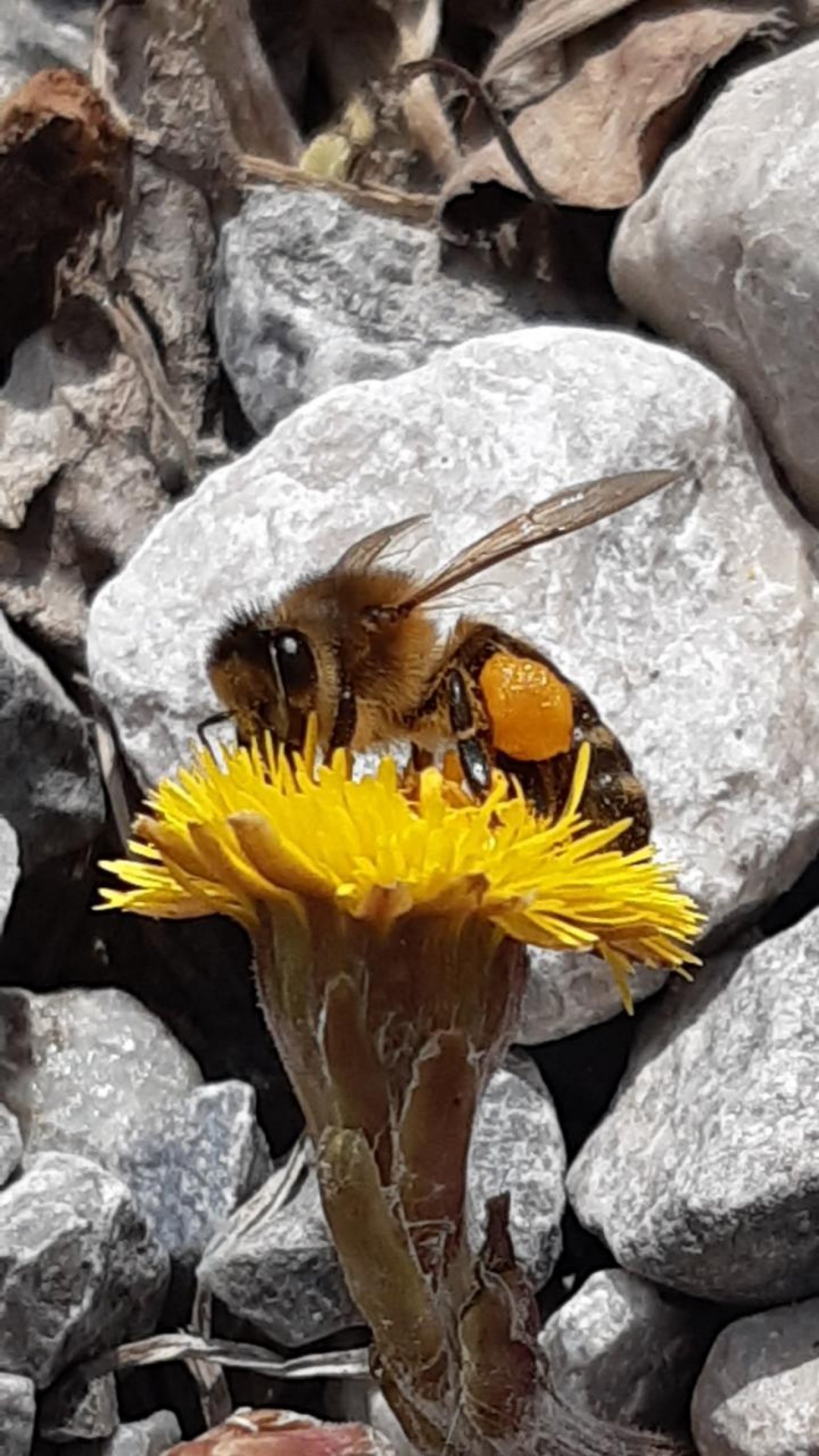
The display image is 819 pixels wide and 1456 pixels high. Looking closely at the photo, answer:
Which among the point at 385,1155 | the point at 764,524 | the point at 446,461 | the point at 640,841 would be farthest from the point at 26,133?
the point at 385,1155

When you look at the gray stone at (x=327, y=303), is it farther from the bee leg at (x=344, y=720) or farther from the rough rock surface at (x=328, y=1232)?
the rough rock surface at (x=328, y=1232)

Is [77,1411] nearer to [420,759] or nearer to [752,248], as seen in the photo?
[420,759]

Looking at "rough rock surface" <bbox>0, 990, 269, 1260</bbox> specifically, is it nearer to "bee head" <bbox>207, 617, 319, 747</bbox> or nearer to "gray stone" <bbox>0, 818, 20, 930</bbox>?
"gray stone" <bbox>0, 818, 20, 930</bbox>

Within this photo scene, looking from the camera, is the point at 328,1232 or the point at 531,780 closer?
the point at 531,780

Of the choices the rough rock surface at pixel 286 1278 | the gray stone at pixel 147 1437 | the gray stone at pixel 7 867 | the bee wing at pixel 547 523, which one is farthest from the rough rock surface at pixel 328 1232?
the bee wing at pixel 547 523

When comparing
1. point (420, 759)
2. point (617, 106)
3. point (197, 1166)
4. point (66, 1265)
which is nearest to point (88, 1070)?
point (197, 1166)

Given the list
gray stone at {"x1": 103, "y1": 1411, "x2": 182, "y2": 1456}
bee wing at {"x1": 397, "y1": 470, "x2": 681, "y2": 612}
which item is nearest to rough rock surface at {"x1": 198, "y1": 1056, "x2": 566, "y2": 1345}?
gray stone at {"x1": 103, "y1": 1411, "x2": 182, "y2": 1456}
